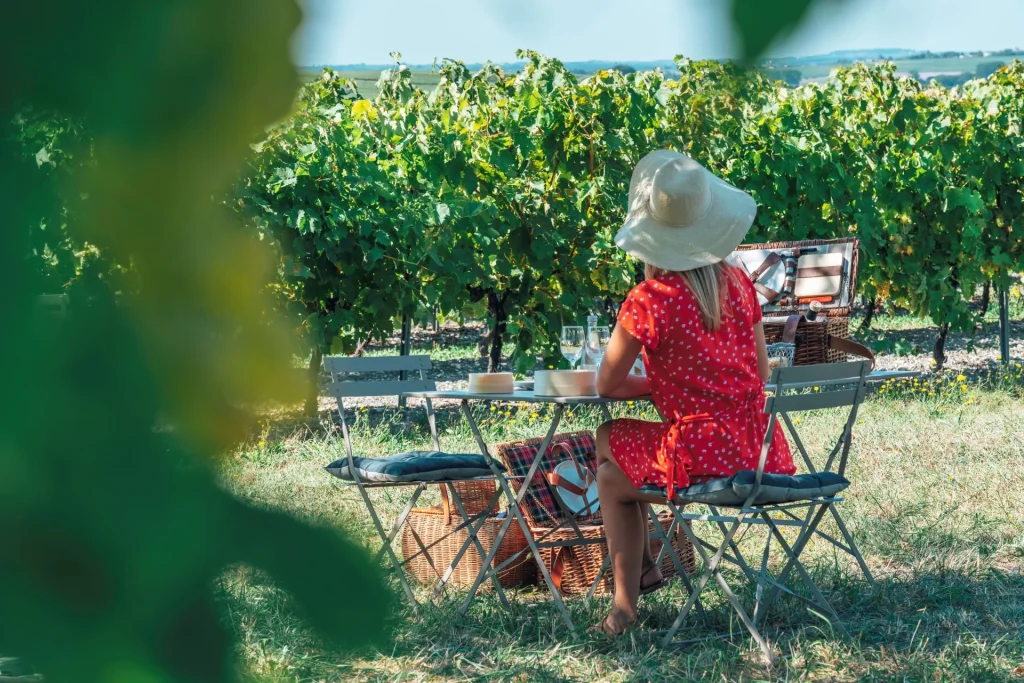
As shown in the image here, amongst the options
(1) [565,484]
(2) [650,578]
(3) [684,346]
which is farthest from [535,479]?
(3) [684,346]

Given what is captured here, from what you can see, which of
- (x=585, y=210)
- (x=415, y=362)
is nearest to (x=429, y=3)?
(x=415, y=362)

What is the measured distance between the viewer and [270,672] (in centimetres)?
37

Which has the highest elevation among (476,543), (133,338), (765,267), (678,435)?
(133,338)

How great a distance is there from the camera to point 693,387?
339 centimetres

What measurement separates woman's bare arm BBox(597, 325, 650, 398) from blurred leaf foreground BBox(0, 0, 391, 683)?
2986 mm

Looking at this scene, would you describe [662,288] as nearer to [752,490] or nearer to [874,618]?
[752,490]

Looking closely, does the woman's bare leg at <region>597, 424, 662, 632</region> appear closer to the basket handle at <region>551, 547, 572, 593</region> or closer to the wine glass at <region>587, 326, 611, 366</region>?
the wine glass at <region>587, 326, 611, 366</region>

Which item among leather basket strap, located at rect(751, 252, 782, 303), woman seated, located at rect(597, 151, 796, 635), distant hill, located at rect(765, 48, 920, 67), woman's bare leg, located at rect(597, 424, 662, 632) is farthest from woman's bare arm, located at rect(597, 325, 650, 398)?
leather basket strap, located at rect(751, 252, 782, 303)

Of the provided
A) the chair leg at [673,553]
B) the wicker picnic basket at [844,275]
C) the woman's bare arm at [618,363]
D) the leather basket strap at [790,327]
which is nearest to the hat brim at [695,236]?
the woman's bare arm at [618,363]

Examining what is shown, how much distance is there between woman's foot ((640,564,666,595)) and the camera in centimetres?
381

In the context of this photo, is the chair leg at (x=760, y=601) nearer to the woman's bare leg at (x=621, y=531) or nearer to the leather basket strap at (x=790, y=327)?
the woman's bare leg at (x=621, y=531)

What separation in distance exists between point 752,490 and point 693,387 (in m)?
0.37

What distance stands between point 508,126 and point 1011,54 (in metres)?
8.33

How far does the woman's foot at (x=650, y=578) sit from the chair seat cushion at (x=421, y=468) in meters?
0.58
